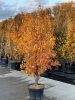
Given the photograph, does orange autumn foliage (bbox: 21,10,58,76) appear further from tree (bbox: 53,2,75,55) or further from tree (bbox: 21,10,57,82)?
tree (bbox: 53,2,75,55)

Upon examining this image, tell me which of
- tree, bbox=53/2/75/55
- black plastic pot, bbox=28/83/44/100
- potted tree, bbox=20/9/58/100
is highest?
tree, bbox=53/2/75/55

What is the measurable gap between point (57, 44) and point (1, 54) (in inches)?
248

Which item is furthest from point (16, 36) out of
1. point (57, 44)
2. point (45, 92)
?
point (45, 92)

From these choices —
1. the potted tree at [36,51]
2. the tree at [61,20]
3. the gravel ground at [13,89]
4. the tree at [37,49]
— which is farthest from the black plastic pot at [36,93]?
the tree at [61,20]

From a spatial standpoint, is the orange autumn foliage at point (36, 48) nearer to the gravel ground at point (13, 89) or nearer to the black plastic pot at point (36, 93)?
the black plastic pot at point (36, 93)

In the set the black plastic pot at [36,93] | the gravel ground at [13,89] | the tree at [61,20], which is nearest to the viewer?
the black plastic pot at [36,93]

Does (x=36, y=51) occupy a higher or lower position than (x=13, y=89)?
higher

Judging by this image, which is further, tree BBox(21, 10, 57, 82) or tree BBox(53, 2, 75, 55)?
tree BBox(53, 2, 75, 55)

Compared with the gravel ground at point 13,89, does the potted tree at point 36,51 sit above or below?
above

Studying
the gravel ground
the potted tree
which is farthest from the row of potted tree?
the gravel ground

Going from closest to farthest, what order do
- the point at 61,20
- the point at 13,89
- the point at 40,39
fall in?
1. the point at 40,39
2. the point at 13,89
3. the point at 61,20

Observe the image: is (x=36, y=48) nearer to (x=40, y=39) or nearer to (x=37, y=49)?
(x=37, y=49)

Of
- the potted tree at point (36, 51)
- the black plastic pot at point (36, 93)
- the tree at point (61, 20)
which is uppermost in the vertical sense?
the tree at point (61, 20)

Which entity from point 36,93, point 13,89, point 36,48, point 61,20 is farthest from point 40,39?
point 61,20
